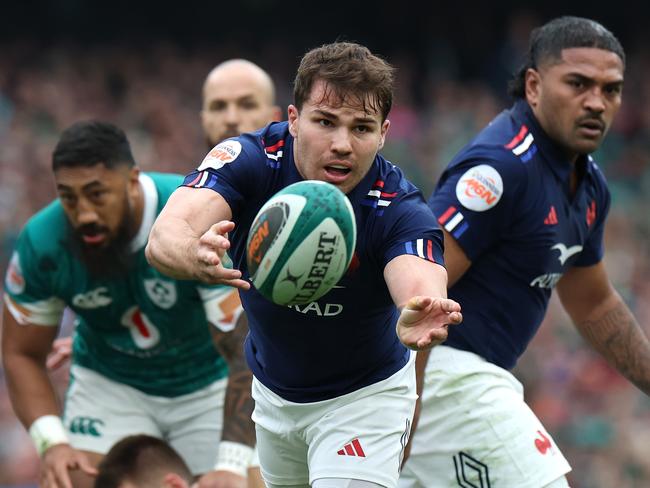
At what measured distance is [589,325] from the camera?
6.00 metres

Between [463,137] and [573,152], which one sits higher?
[573,152]

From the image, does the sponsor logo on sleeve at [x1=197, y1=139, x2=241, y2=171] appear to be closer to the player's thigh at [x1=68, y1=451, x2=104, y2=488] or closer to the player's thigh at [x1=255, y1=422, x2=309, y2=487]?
the player's thigh at [x1=255, y1=422, x2=309, y2=487]

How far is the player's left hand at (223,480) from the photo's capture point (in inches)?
227

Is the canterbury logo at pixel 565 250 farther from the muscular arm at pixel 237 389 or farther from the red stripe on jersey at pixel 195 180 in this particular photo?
the red stripe on jersey at pixel 195 180

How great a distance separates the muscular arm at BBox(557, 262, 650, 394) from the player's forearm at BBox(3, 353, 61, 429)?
275 centimetres

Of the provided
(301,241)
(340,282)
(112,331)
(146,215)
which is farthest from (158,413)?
(301,241)

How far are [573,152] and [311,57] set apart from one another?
169 centimetres

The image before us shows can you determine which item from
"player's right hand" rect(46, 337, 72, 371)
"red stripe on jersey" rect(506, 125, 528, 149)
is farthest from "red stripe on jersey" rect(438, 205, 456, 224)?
"player's right hand" rect(46, 337, 72, 371)

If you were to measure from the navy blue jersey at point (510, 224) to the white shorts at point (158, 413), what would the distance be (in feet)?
5.91

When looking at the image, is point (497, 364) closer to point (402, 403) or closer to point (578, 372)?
point (402, 403)

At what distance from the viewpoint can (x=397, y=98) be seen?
56.5 feet

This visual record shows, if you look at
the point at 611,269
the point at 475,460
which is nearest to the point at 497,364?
the point at 475,460

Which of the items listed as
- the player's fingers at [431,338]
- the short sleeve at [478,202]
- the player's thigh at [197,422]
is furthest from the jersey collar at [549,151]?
the player's thigh at [197,422]

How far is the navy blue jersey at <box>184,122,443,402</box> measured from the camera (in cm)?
429
